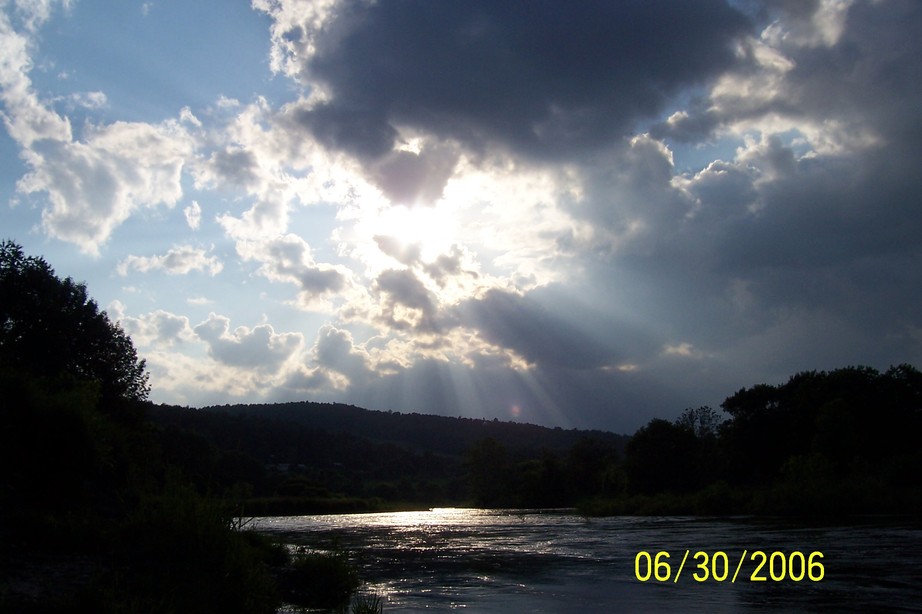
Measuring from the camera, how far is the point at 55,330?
163 ft

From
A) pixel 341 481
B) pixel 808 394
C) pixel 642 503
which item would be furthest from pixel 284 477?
pixel 808 394

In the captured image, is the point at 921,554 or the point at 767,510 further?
the point at 767,510

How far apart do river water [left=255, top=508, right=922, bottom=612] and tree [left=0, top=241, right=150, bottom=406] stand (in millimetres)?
22462

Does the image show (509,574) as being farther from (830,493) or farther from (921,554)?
(830,493)

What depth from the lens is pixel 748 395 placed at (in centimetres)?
10519

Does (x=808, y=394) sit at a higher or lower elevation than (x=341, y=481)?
higher

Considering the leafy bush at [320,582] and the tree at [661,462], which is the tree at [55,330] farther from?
the tree at [661,462]

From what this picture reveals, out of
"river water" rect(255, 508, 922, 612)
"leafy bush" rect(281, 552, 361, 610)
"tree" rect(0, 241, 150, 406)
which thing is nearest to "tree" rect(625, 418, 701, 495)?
"river water" rect(255, 508, 922, 612)

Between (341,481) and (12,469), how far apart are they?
162913 millimetres

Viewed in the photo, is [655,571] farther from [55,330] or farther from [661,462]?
[661,462]
